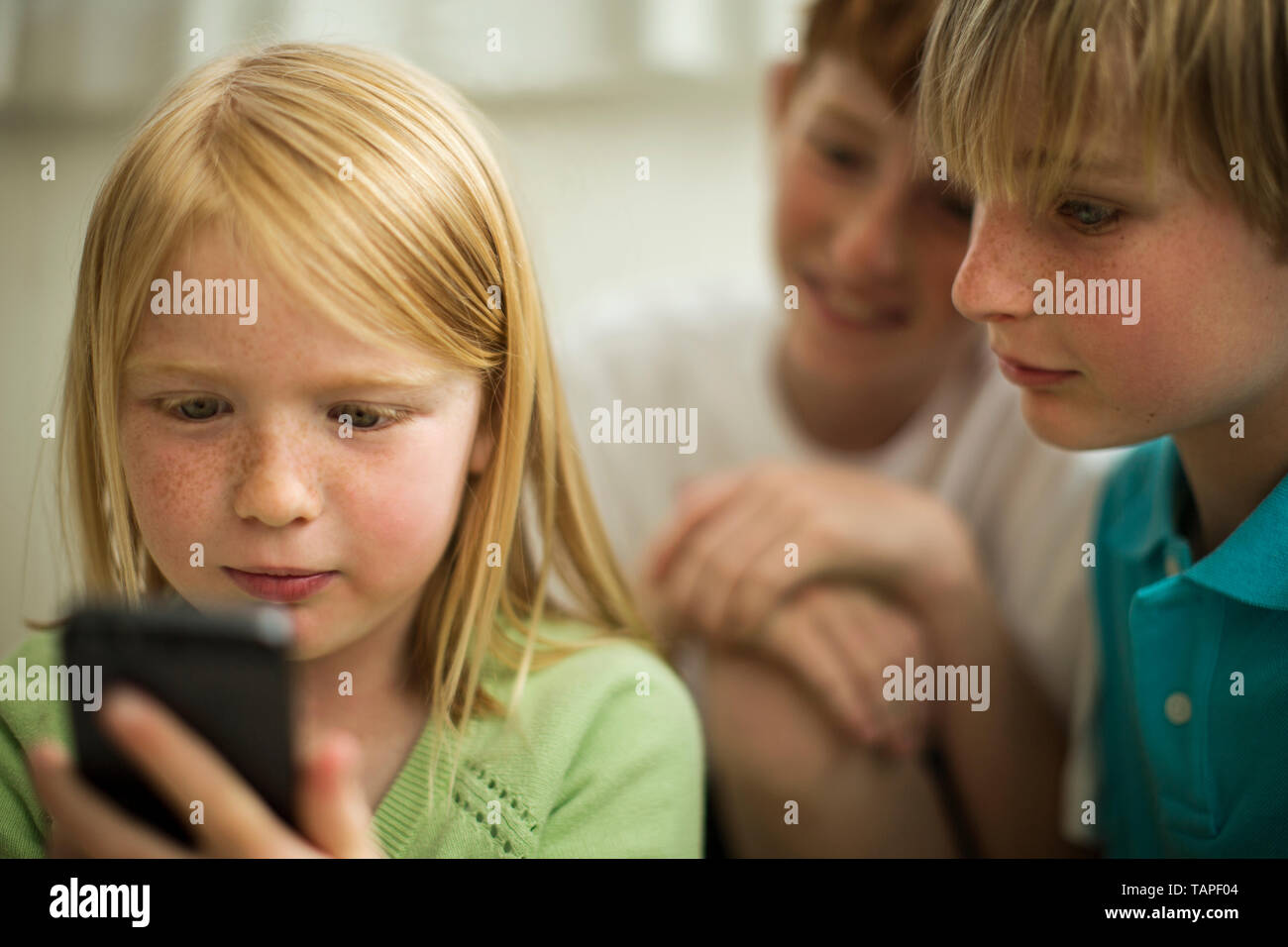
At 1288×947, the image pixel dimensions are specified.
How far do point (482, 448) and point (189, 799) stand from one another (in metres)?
0.28

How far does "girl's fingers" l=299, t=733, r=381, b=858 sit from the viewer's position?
61 cm

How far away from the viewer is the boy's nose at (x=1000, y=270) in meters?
0.69

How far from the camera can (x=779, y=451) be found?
4.00ft

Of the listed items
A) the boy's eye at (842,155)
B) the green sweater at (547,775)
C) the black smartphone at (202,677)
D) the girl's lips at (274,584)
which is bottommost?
the green sweater at (547,775)

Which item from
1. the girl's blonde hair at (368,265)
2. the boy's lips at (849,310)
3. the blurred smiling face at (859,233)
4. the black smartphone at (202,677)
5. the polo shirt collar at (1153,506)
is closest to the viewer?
the black smartphone at (202,677)

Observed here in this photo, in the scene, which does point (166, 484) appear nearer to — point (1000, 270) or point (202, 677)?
point (202, 677)

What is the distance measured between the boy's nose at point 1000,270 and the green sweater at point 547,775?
1.11 ft

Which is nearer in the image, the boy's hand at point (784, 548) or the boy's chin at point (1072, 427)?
the boy's chin at point (1072, 427)

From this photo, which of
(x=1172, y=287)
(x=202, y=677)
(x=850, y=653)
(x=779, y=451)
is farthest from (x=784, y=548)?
(x=202, y=677)

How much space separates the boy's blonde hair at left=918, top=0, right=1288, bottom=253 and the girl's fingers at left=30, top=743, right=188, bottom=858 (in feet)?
1.99

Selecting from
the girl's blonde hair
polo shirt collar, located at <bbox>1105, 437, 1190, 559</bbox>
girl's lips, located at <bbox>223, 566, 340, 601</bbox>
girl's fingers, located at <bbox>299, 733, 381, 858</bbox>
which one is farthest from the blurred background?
polo shirt collar, located at <bbox>1105, 437, 1190, 559</bbox>

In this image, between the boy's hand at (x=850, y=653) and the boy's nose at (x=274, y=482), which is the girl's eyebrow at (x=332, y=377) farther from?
the boy's hand at (x=850, y=653)

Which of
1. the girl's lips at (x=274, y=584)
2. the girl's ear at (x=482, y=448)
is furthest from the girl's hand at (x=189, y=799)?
the girl's ear at (x=482, y=448)
